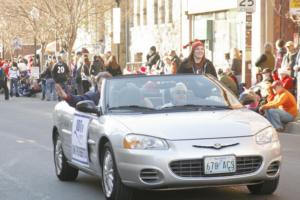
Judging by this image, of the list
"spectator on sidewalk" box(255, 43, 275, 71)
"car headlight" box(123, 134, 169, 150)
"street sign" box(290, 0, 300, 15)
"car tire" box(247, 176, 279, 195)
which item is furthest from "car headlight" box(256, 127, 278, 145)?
"spectator on sidewalk" box(255, 43, 275, 71)

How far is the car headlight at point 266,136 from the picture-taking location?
844 cm

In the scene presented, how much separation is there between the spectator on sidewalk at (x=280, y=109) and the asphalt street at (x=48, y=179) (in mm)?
459

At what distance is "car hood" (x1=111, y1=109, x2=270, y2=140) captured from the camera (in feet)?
27.1

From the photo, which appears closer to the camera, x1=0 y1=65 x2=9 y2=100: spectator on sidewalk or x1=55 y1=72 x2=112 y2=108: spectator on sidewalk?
x1=55 y1=72 x2=112 y2=108: spectator on sidewalk

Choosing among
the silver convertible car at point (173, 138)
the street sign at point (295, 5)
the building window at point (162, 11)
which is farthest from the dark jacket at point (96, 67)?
the silver convertible car at point (173, 138)

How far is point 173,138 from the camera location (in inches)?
323

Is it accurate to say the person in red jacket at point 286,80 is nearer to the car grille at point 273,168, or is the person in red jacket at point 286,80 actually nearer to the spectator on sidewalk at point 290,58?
the spectator on sidewalk at point 290,58

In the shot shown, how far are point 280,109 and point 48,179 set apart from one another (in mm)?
7989

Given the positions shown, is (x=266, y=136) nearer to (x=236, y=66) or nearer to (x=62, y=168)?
(x=62, y=168)

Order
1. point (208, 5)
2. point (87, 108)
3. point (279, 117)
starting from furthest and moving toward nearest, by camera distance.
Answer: point (208, 5) < point (279, 117) < point (87, 108)

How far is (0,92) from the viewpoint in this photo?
4278 cm

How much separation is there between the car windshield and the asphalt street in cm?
98

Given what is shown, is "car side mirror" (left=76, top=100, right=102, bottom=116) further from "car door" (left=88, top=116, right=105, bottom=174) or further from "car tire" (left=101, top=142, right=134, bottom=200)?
"car tire" (left=101, top=142, right=134, bottom=200)

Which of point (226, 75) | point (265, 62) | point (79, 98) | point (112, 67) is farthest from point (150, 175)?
point (112, 67)
